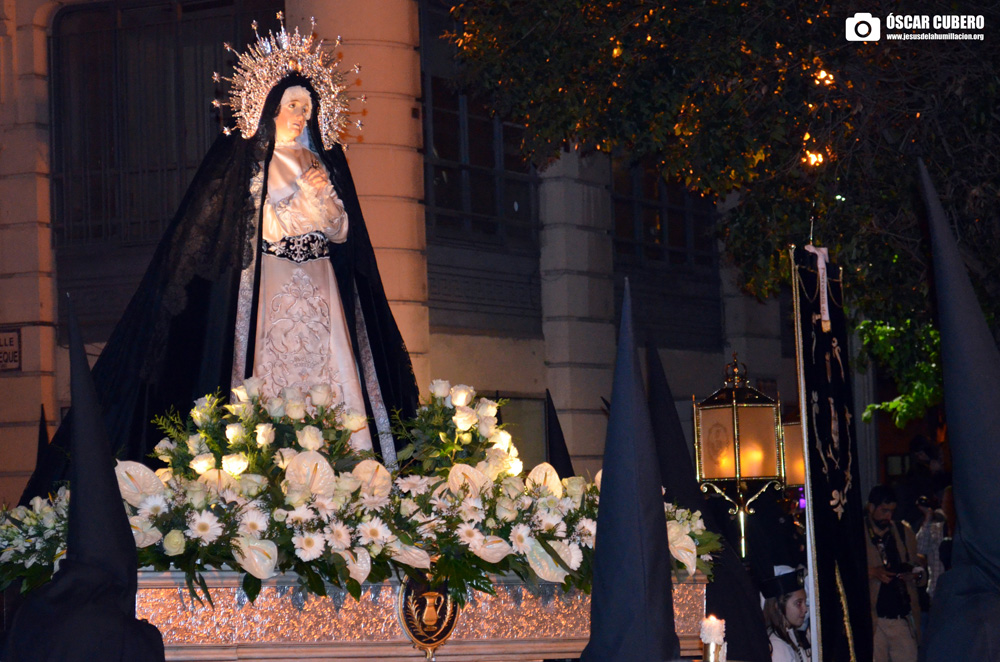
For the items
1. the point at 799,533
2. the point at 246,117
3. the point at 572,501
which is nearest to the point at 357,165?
the point at 799,533

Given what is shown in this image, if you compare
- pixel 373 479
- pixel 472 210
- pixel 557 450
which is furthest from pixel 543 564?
pixel 472 210

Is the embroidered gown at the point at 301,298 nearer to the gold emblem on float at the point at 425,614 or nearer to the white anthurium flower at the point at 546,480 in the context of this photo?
the white anthurium flower at the point at 546,480

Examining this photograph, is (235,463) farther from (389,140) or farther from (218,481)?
(389,140)

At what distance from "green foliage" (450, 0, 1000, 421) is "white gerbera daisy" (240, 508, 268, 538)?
564 centimetres

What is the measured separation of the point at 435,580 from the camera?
4539 mm

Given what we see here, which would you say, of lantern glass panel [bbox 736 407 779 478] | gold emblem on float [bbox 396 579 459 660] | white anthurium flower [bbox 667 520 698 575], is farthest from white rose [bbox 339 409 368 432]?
lantern glass panel [bbox 736 407 779 478]


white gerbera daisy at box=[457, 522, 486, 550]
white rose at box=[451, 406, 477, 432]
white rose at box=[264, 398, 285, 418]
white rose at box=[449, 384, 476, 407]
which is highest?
white rose at box=[449, 384, 476, 407]

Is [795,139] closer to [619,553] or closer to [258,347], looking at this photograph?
[258,347]

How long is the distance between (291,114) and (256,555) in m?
2.56

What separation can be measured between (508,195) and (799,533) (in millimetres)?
5840

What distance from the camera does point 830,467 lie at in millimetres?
6961

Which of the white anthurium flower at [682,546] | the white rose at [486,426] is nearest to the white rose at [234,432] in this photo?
the white rose at [486,426]

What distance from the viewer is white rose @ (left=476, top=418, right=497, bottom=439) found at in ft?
17.1

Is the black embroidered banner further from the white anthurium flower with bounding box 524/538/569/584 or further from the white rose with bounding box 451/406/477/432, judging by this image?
the white anthurium flower with bounding box 524/538/569/584
